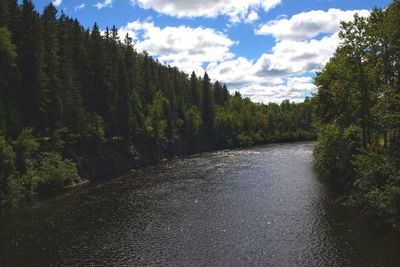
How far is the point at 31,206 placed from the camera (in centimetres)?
3756

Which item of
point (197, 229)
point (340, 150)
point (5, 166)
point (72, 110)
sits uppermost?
point (72, 110)

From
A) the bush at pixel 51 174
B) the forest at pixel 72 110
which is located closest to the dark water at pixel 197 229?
the bush at pixel 51 174

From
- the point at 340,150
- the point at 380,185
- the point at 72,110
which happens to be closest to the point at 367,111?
the point at 340,150

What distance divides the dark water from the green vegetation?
278 cm

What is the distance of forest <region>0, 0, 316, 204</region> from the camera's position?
1726 inches

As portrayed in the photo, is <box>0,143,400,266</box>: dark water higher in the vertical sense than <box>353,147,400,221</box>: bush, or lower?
lower

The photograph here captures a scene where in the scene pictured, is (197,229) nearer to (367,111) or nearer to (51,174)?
(367,111)

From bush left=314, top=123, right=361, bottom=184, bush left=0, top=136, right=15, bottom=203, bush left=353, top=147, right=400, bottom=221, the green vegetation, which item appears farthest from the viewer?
bush left=314, top=123, right=361, bottom=184

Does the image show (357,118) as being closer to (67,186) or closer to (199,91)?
(67,186)

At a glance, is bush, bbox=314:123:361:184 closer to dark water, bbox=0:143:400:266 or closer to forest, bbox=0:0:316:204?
dark water, bbox=0:143:400:266

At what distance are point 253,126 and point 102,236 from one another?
97.5 meters

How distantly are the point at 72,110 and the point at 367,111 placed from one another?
4080 cm

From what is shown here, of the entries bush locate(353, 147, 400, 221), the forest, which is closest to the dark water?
bush locate(353, 147, 400, 221)

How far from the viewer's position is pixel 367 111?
117ft
